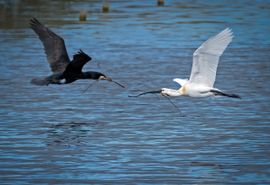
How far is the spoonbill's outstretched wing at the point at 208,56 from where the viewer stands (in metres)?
14.8

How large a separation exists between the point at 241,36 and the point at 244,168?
16.3m

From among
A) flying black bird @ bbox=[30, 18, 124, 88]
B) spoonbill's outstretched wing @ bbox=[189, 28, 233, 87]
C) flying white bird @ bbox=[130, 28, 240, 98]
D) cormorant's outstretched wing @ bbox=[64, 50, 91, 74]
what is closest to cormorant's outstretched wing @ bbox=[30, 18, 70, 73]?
flying black bird @ bbox=[30, 18, 124, 88]

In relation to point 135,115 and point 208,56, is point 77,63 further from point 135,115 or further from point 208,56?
point 208,56

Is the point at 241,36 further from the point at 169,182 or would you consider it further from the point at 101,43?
the point at 169,182

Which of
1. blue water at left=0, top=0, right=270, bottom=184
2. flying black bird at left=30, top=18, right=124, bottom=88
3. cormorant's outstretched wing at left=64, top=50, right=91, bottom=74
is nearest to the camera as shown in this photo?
blue water at left=0, top=0, right=270, bottom=184

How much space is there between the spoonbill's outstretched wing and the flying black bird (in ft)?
6.59

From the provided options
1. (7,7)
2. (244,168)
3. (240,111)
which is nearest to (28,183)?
(244,168)

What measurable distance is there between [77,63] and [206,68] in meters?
2.34

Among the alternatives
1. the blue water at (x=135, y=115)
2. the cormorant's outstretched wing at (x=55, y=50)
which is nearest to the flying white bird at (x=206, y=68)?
the blue water at (x=135, y=115)

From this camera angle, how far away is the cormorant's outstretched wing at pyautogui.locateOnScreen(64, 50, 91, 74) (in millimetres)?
15945

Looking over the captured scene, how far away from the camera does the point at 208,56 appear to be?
589 inches

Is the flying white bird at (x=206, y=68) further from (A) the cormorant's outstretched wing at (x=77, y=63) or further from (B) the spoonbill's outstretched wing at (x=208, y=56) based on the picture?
(A) the cormorant's outstretched wing at (x=77, y=63)

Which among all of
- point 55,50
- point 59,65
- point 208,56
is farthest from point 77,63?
point 208,56

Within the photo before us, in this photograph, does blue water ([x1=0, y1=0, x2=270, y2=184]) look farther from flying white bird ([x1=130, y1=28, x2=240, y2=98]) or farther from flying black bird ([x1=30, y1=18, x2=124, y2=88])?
flying white bird ([x1=130, y1=28, x2=240, y2=98])
